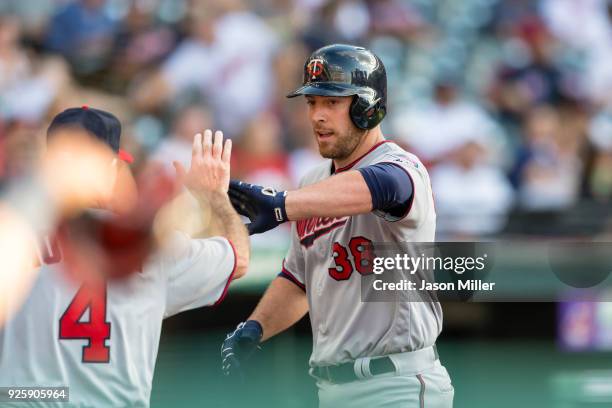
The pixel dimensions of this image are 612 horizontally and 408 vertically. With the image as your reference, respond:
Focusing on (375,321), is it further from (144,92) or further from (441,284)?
(144,92)

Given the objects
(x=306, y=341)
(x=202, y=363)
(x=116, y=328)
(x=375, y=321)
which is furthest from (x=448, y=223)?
(x=116, y=328)

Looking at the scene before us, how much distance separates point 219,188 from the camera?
11.1 ft

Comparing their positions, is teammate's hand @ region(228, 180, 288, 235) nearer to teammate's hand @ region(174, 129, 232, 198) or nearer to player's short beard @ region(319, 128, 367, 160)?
teammate's hand @ region(174, 129, 232, 198)

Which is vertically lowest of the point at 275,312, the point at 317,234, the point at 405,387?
the point at 405,387

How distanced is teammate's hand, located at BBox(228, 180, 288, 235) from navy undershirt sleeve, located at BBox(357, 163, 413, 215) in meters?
0.31

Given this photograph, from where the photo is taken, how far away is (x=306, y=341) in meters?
6.28

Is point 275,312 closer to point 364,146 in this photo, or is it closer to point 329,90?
point 364,146

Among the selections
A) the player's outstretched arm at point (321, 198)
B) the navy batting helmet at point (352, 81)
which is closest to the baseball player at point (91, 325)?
the player's outstretched arm at point (321, 198)

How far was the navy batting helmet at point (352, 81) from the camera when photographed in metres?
3.77

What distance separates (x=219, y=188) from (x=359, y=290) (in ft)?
2.52

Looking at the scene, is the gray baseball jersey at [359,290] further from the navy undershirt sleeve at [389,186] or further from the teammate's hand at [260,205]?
the teammate's hand at [260,205]

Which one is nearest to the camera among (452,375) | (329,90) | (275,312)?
(329,90)

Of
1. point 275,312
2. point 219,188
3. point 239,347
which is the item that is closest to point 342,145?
point 219,188

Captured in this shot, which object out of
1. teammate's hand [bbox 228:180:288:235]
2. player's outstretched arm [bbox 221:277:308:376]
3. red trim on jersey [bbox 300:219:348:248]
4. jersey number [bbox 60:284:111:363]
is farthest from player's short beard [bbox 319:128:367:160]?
jersey number [bbox 60:284:111:363]
